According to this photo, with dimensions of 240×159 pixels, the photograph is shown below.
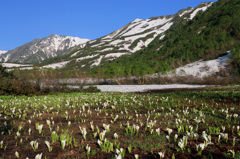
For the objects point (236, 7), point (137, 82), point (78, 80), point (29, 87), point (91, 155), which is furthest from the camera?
point (236, 7)

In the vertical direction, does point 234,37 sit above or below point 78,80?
above

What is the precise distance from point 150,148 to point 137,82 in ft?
146

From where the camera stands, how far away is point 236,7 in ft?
260

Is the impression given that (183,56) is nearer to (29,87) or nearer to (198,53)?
(198,53)

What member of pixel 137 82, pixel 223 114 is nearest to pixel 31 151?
pixel 223 114

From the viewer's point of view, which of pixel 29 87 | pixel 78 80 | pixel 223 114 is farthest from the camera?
pixel 78 80

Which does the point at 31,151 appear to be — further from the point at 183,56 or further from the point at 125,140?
the point at 183,56

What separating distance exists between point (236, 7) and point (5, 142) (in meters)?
106

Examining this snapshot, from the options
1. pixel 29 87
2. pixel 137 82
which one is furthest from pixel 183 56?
pixel 29 87

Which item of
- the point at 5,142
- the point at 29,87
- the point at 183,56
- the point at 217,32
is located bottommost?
the point at 5,142

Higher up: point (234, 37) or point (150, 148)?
point (234, 37)

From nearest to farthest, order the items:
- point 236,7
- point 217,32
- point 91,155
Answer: point 91,155 < point 217,32 < point 236,7

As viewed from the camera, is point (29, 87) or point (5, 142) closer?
point (5, 142)

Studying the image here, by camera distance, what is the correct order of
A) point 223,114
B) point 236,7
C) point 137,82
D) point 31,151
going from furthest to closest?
point 236,7
point 137,82
point 223,114
point 31,151
